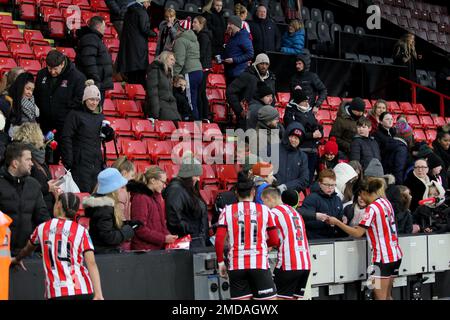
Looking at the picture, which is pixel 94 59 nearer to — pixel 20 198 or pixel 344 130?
pixel 344 130

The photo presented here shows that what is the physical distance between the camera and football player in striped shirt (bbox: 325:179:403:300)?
11.1 meters

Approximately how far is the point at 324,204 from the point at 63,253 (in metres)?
3.68

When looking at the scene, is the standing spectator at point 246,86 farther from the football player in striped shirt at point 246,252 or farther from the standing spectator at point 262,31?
the football player in striped shirt at point 246,252

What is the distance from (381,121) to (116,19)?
15.4ft

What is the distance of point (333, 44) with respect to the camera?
21.0 meters

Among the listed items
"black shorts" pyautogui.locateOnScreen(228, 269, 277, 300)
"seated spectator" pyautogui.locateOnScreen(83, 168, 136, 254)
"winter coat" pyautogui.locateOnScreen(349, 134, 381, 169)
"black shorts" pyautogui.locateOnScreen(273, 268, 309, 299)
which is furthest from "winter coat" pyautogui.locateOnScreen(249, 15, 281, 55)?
"seated spectator" pyautogui.locateOnScreen(83, 168, 136, 254)

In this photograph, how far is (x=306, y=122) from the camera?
47.9 feet

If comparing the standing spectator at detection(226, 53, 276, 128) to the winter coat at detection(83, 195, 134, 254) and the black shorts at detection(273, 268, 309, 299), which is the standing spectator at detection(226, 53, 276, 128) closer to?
the black shorts at detection(273, 268, 309, 299)

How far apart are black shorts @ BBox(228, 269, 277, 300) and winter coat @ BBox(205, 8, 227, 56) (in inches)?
317

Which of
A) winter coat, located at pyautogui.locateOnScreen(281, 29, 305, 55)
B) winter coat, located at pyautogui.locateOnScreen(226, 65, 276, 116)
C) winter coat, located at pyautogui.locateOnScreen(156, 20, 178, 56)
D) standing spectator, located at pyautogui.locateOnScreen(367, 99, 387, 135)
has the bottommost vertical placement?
standing spectator, located at pyautogui.locateOnScreen(367, 99, 387, 135)

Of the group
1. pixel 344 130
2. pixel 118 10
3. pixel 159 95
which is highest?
pixel 118 10

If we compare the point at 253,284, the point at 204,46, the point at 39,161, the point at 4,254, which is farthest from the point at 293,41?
the point at 4,254

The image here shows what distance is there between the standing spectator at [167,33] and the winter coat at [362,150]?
10.0 feet

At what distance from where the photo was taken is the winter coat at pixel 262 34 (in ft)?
57.9
